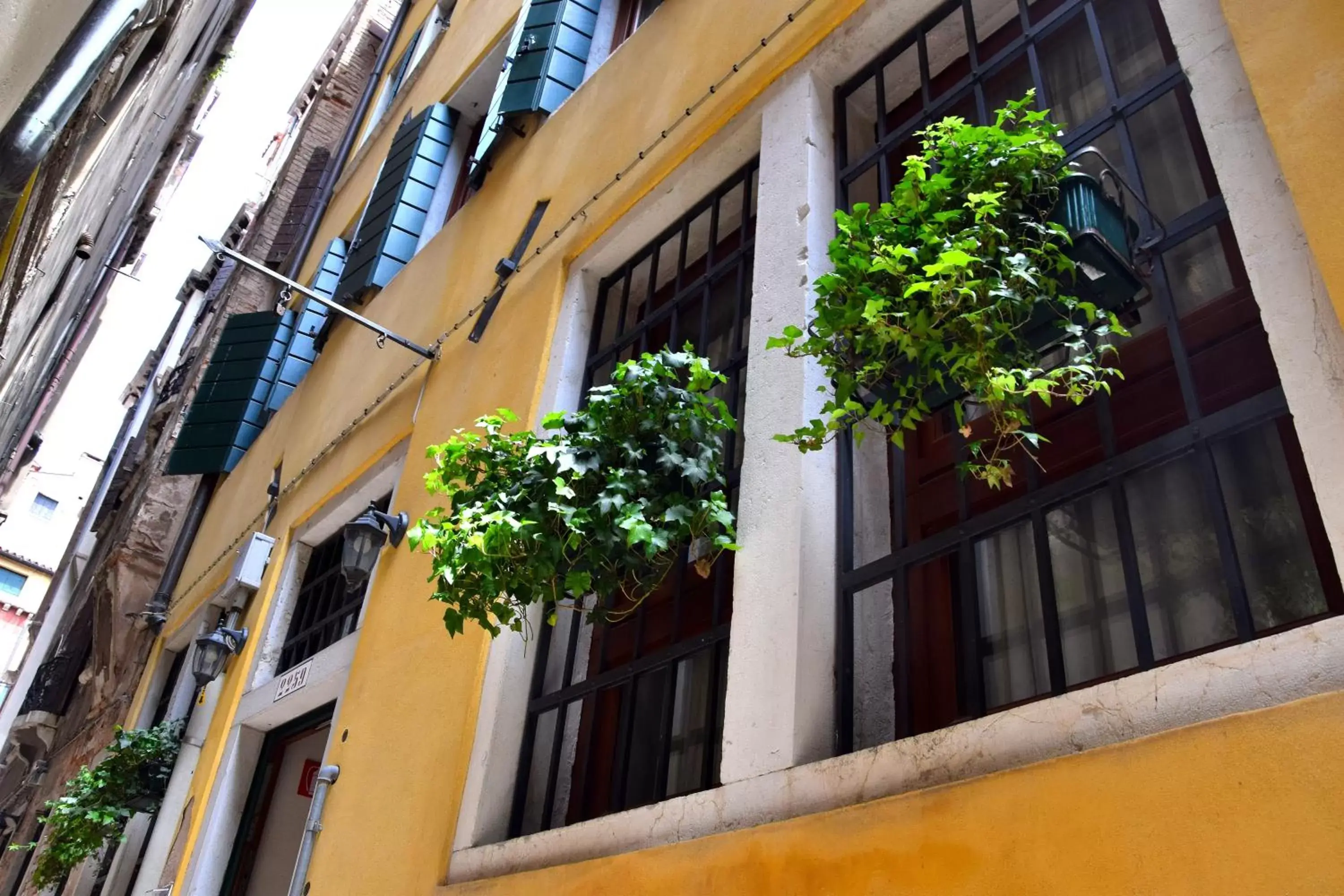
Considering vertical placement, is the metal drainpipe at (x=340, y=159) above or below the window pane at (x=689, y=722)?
above

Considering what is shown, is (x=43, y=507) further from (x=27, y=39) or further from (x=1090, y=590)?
(x=1090, y=590)

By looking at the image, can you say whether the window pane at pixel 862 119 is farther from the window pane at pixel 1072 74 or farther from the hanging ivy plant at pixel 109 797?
the hanging ivy plant at pixel 109 797

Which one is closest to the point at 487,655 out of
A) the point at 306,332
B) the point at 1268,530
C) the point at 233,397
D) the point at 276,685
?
the point at 1268,530

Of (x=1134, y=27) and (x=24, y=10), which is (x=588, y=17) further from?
(x=24, y=10)

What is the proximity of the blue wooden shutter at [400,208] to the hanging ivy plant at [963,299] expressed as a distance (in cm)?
625

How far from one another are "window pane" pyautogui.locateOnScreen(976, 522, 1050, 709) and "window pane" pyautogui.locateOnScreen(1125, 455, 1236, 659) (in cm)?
Result: 28

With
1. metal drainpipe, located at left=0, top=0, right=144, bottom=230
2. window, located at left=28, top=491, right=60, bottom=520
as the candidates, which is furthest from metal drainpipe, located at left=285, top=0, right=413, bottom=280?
window, located at left=28, top=491, right=60, bottom=520

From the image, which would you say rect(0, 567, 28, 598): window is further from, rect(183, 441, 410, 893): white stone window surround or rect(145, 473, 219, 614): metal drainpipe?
rect(183, 441, 410, 893): white stone window surround

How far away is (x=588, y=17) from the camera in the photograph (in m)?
7.12

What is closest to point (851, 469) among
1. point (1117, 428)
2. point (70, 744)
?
point (1117, 428)

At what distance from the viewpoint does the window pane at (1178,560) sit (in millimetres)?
2396

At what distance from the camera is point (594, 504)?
3.34 metres

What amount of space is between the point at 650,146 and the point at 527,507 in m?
2.52

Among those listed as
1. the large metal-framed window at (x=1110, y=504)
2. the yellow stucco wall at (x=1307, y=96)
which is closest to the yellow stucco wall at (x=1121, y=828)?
the large metal-framed window at (x=1110, y=504)
